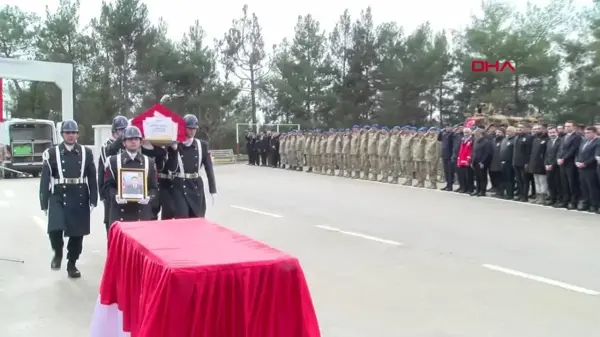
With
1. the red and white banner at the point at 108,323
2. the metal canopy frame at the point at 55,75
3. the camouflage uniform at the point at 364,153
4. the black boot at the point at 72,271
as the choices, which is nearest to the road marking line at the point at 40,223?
the black boot at the point at 72,271

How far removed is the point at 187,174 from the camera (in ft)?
26.0

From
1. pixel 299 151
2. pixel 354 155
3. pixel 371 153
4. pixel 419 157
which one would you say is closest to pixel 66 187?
pixel 419 157

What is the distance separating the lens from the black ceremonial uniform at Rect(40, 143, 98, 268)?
775cm

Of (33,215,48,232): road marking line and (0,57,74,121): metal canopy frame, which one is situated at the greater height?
(0,57,74,121): metal canopy frame

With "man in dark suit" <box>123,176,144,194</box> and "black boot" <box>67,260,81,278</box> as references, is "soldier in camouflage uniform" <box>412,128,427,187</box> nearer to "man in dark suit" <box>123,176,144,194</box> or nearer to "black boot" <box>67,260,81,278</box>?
"black boot" <box>67,260,81,278</box>

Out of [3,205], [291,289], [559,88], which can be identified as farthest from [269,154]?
[291,289]

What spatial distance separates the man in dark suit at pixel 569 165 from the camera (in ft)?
45.3

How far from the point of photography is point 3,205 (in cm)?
1606

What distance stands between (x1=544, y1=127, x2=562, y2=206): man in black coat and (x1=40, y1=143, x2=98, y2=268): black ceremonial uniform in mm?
10196

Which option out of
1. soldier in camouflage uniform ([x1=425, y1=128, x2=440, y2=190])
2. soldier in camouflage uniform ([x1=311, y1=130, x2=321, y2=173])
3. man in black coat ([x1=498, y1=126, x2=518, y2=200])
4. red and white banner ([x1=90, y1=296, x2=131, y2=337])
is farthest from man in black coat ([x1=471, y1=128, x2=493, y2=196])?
red and white banner ([x1=90, y1=296, x2=131, y2=337])

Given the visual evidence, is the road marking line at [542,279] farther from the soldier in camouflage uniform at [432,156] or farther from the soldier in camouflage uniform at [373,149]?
the soldier in camouflage uniform at [373,149]

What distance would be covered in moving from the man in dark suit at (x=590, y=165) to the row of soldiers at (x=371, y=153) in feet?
19.5

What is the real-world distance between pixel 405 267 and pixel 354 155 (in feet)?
50.7

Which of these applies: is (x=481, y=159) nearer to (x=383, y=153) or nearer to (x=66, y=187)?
(x=383, y=153)
